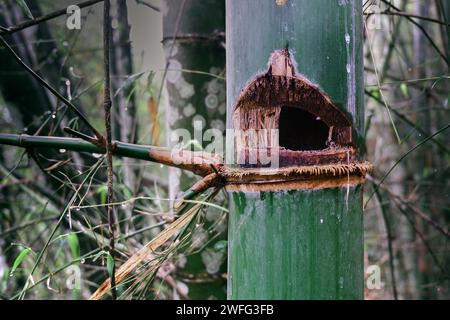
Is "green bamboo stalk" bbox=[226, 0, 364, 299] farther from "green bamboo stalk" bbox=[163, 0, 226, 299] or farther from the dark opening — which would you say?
"green bamboo stalk" bbox=[163, 0, 226, 299]

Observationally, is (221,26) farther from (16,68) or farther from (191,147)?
(16,68)

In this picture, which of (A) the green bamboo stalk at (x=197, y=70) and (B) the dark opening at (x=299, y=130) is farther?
(A) the green bamboo stalk at (x=197, y=70)

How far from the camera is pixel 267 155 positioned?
0.84 meters

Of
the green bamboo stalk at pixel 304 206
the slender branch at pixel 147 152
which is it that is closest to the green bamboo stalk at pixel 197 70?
the slender branch at pixel 147 152

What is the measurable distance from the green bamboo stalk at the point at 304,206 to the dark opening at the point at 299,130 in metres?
0.10

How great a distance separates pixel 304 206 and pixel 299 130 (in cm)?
20

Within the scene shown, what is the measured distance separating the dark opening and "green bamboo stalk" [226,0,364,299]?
3.8 inches

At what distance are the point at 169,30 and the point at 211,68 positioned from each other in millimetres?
161

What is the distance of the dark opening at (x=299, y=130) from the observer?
0.94 meters

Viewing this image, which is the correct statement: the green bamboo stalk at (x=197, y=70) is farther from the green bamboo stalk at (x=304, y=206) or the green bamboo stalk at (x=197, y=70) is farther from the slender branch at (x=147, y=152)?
the green bamboo stalk at (x=304, y=206)

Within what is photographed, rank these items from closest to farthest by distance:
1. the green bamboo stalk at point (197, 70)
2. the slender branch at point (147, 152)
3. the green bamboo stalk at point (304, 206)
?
the green bamboo stalk at point (304, 206) → the slender branch at point (147, 152) → the green bamboo stalk at point (197, 70)

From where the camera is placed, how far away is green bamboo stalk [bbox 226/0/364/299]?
81 cm

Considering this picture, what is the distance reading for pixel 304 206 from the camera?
809 millimetres
